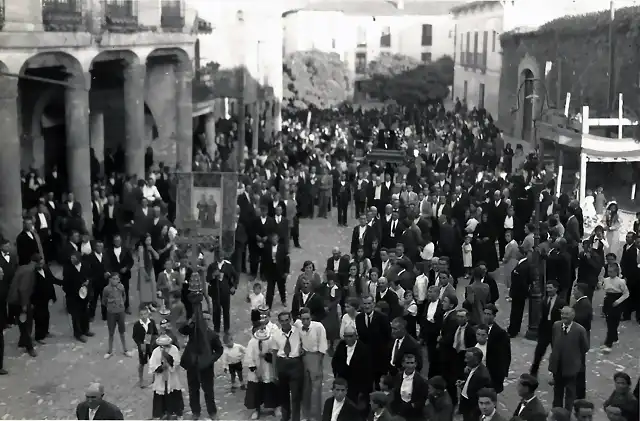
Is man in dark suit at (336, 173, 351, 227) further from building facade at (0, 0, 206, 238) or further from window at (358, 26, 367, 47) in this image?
window at (358, 26, 367, 47)

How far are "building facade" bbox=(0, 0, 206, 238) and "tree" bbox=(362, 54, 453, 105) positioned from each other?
29.1 m

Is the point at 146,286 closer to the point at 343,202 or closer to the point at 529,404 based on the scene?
the point at 529,404

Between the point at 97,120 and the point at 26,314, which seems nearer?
the point at 26,314

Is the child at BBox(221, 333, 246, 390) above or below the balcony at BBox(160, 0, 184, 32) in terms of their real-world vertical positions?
below

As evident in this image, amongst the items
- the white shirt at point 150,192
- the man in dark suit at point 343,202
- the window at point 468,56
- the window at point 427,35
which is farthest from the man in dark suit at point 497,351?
the window at point 427,35

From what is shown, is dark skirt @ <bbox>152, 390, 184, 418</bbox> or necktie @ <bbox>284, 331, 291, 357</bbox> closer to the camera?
necktie @ <bbox>284, 331, 291, 357</bbox>

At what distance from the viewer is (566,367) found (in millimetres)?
9336

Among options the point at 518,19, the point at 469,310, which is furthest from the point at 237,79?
the point at 469,310

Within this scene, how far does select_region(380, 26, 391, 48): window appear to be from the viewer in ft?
209

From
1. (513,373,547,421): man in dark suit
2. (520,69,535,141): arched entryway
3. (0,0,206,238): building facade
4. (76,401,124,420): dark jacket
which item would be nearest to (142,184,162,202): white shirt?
(0,0,206,238): building facade

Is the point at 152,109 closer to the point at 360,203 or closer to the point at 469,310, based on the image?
the point at 360,203

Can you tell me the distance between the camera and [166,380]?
956 cm

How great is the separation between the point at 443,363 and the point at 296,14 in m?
48.2

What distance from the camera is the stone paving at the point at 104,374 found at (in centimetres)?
1034
